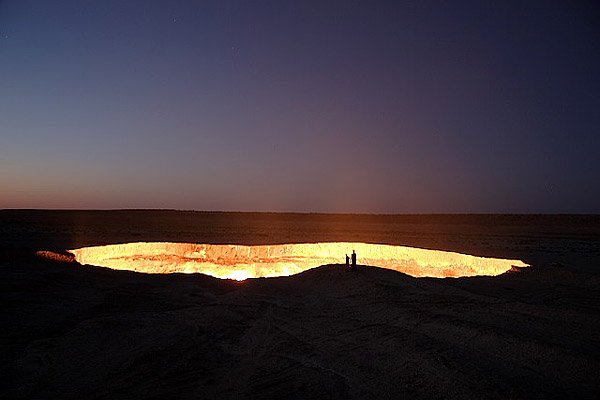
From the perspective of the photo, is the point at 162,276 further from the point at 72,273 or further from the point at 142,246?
the point at 142,246

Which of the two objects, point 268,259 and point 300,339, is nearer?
point 300,339

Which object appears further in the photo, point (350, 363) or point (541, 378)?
point (350, 363)

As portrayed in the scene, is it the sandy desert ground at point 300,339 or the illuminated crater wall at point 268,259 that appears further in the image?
the illuminated crater wall at point 268,259

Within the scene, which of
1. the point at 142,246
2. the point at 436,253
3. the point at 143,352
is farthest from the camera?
the point at 142,246

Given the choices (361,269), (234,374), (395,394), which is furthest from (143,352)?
(361,269)
